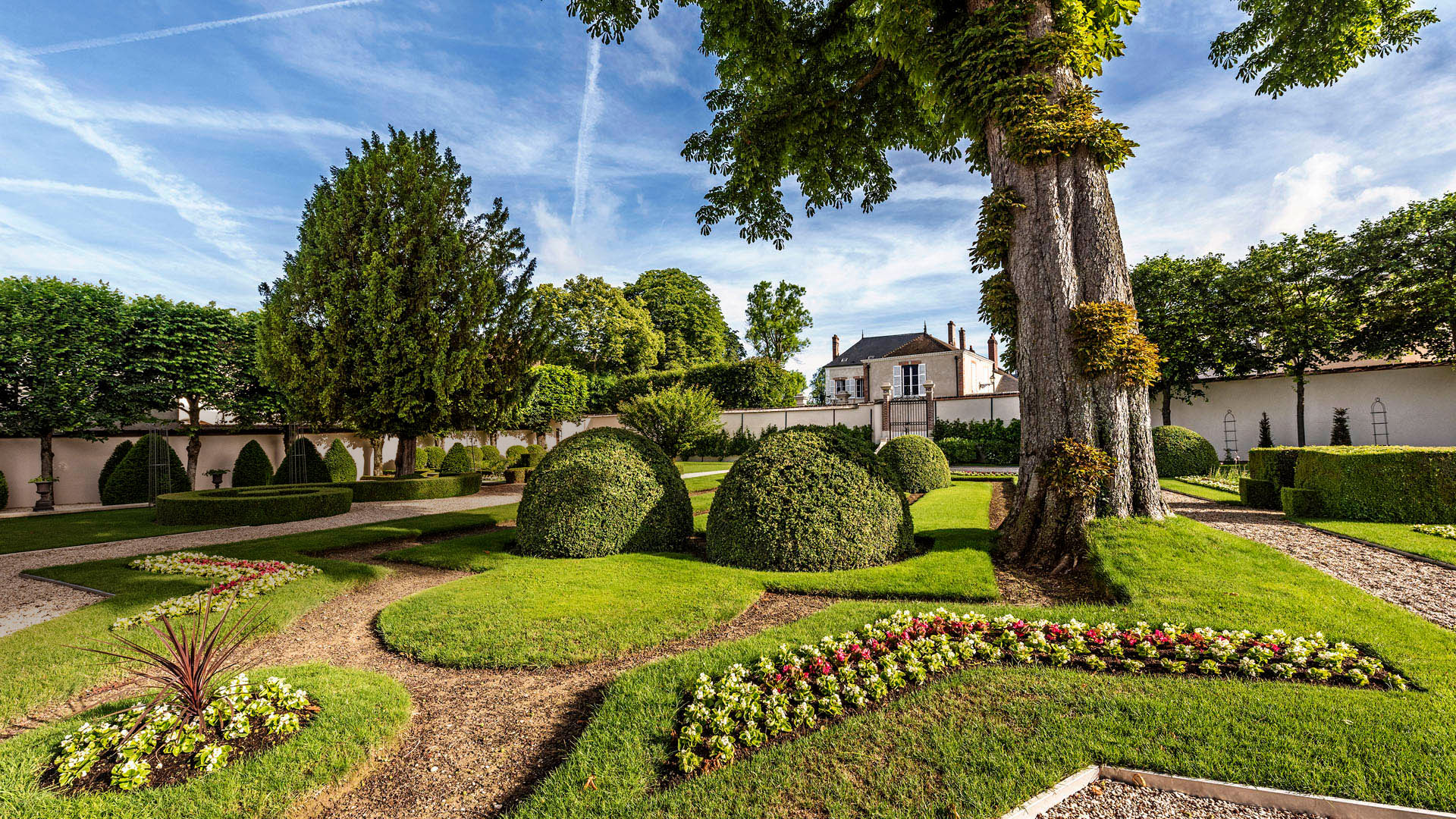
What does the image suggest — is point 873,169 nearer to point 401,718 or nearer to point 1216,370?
point 401,718

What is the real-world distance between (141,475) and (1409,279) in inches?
1443

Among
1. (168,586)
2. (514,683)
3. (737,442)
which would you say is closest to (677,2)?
(514,683)

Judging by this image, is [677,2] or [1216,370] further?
[1216,370]

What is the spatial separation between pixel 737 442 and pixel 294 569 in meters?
22.1

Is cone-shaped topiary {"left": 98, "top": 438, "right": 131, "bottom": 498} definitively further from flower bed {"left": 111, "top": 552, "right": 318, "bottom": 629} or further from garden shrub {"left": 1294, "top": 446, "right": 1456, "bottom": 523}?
garden shrub {"left": 1294, "top": 446, "right": 1456, "bottom": 523}

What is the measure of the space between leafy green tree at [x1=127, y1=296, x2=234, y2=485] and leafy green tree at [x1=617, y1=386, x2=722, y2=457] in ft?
39.2

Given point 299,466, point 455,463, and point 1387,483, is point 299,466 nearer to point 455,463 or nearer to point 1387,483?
point 455,463

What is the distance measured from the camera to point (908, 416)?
2473 centimetres

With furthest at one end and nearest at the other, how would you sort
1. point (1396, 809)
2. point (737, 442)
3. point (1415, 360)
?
point (737, 442) → point (1415, 360) → point (1396, 809)

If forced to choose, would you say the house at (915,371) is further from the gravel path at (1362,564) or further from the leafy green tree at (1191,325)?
the gravel path at (1362,564)

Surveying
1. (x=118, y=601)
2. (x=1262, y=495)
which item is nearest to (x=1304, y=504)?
(x=1262, y=495)

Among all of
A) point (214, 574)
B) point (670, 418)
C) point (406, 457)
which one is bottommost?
point (214, 574)

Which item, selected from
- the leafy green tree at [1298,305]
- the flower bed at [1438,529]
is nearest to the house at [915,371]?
the leafy green tree at [1298,305]

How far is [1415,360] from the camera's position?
18109 mm
